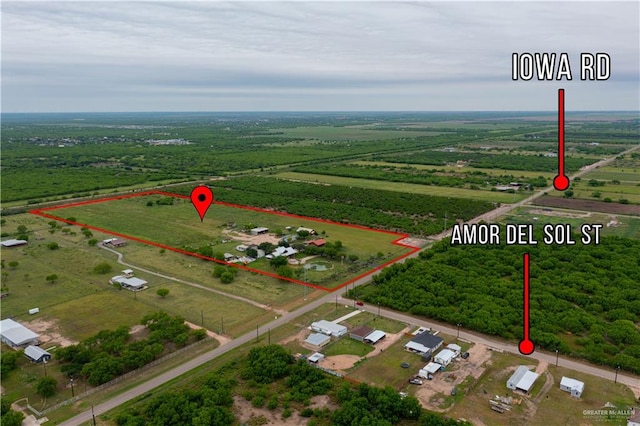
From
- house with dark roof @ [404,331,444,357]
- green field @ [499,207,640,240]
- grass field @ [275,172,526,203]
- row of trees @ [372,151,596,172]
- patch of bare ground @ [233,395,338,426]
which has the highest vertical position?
row of trees @ [372,151,596,172]

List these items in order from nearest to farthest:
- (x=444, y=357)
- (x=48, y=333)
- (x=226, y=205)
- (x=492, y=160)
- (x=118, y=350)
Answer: (x=444, y=357)
(x=118, y=350)
(x=48, y=333)
(x=226, y=205)
(x=492, y=160)

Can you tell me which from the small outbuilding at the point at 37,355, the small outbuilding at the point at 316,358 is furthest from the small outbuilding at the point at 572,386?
the small outbuilding at the point at 37,355

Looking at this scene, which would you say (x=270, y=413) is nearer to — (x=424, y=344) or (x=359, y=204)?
(x=424, y=344)

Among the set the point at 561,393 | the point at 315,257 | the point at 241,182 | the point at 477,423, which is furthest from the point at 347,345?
the point at 241,182

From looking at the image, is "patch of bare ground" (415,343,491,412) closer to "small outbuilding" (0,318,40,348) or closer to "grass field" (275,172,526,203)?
"small outbuilding" (0,318,40,348)

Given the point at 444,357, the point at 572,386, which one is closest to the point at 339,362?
the point at 444,357

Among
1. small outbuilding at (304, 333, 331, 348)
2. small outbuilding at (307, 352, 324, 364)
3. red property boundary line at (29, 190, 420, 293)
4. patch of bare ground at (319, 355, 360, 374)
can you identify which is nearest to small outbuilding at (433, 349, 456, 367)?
patch of bare ground at (319, 355, 360, 374)

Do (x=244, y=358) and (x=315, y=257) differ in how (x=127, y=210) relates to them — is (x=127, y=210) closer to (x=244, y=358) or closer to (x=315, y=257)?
(x=315, y=257)
